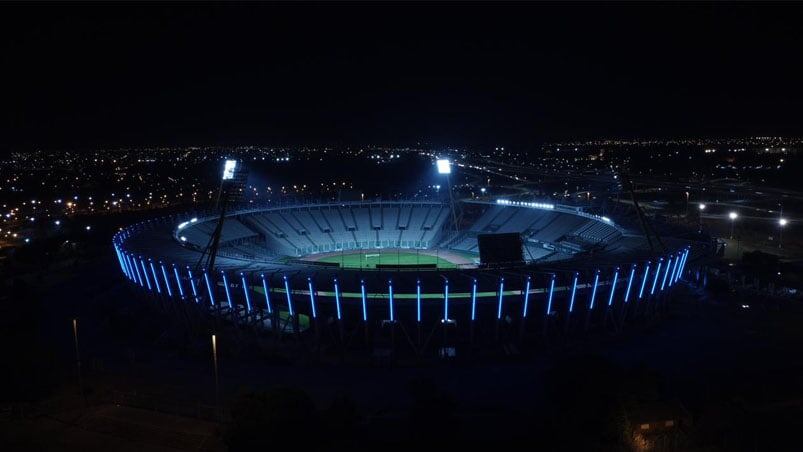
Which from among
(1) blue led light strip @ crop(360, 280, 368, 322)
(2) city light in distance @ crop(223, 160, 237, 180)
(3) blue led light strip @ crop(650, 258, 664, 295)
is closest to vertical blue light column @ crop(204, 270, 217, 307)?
(1) blue led light strip @ crop(360, 280, 368, 322)

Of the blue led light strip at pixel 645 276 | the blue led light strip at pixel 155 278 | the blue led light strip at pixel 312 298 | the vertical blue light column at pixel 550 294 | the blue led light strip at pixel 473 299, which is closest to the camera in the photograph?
the blue led light strip at pixel 473 299

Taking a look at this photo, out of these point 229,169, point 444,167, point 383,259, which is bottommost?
point 383,259

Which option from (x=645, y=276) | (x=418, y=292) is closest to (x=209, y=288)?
(x=418, y=292)

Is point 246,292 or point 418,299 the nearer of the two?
point 418,299

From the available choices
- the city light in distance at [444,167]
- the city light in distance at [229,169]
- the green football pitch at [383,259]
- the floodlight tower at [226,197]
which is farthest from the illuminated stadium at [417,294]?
the city light in distance at [444,167]

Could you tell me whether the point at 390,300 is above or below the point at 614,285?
above

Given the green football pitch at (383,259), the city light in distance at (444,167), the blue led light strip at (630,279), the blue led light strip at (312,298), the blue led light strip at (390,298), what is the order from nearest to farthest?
the blue led light strip at (390,298), the blue led light strip at (312,298), the blue led light strip at (630,279), the green football pitch at (383,259), the city light in distance at (444,167)

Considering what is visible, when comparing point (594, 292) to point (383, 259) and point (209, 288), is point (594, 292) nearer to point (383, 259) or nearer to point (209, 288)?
point (209, 288)

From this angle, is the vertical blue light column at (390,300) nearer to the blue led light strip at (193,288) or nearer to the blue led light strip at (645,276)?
the blue led light strip at (193,288)
